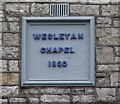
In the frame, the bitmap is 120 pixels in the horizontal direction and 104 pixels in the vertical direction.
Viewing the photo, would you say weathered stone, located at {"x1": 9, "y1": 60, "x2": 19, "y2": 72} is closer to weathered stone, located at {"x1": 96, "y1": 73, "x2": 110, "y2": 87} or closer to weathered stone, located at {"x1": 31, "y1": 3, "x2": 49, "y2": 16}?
weathered stone, located at {"x1": 31, "y1": 3, "x2": 49, "y2": 16}

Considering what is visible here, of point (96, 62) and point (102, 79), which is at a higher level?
point (96, 62)

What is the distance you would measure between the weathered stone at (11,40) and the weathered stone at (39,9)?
0.50m

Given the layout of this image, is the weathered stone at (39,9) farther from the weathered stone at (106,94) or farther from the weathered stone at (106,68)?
the weathered stone at (106,94)

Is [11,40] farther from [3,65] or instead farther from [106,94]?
[106,94]

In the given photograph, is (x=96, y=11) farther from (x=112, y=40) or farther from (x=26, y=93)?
(x=26, y=93)

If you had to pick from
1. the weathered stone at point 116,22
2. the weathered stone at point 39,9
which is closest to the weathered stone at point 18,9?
the weathered stone at point 39,9

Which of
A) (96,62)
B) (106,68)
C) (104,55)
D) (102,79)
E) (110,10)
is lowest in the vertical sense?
(102,79)

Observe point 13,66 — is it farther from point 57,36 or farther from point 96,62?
point 96,62

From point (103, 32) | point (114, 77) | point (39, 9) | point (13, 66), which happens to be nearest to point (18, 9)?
point (39, 9)

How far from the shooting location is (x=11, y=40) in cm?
648

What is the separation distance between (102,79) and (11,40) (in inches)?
65.0

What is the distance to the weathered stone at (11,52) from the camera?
648 cm

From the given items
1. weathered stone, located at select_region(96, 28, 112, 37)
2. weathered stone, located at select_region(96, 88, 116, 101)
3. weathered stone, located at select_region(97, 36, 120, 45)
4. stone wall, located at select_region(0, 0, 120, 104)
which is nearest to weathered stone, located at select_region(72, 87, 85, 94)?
stone wall, located at select_region(0, 0, 120, 104)

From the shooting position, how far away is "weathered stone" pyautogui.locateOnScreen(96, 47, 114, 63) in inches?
254
